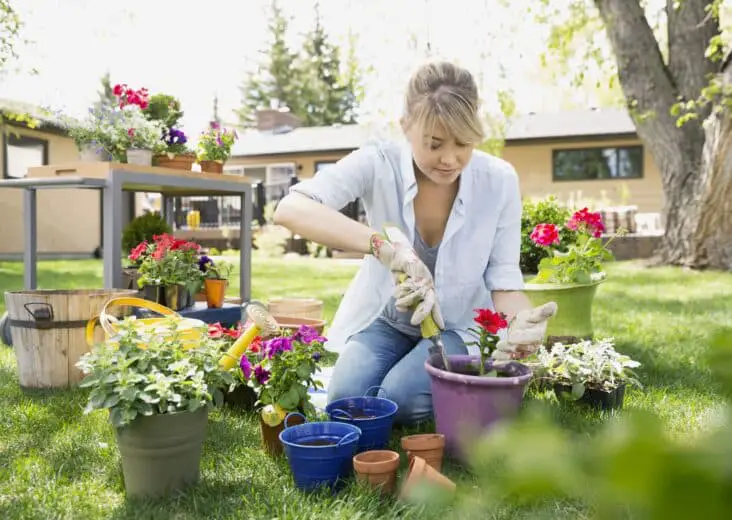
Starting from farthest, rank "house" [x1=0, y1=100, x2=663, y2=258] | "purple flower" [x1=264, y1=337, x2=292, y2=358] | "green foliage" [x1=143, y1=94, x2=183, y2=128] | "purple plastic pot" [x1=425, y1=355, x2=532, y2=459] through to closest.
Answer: "house" [x1=0, y1=100, x2=663, y2=258] < "green foliage" [x1=143, y1=94, x2=183, y2=128] < "purple flower" [x1=264, y1=337, x2=292, y2=358] < "purple plastic pot" [x1=425, y1=355, x2=532, y2=459]

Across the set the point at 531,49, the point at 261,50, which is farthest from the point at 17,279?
the point at 261,50

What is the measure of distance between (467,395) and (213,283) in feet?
6.00

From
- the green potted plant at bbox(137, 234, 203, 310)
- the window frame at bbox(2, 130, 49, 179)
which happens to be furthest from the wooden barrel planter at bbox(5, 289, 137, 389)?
the window frame at bbox(2, 130, 49, 179)

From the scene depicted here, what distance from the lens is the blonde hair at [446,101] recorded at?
1.94 m

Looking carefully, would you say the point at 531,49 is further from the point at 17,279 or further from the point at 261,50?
the point at 261,50

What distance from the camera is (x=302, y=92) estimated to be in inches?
1066

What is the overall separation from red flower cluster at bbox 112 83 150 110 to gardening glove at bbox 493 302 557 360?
234cm

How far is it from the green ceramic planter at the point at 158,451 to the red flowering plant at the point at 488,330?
0.84 metres

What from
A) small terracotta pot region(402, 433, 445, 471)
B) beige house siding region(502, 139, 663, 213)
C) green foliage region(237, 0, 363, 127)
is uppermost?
green foliage region(237, 0, 363, 127)

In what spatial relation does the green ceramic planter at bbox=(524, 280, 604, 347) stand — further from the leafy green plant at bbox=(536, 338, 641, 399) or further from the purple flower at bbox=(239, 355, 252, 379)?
the purple flower at bbox=(239, 355, 252, 379)

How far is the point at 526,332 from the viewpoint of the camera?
1.80 meters

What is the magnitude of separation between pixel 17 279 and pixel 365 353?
→ 18.9ft

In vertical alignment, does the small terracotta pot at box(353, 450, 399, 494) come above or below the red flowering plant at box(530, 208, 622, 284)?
below

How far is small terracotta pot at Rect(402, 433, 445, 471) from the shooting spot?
1.68 metres
